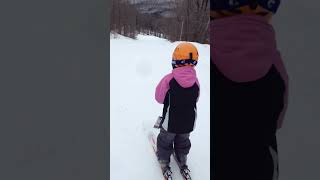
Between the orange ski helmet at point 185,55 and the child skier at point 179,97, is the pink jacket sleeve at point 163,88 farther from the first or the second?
the orange ski helmet at point 185,55

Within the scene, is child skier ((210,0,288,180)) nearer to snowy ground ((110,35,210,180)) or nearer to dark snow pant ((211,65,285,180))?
A: dark snow pant ((211,65,285,180))

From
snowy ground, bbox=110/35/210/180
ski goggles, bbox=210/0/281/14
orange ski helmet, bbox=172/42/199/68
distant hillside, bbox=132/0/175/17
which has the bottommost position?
snowy ground, bbox=110/35/210/180

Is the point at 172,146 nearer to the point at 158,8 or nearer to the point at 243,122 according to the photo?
the point at 243,122

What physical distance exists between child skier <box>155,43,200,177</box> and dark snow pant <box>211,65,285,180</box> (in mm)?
1075

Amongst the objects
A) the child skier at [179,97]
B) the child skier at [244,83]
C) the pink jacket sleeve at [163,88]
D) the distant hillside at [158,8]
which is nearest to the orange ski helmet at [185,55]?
the child skier at [179,97]

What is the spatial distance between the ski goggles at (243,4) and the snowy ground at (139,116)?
1.16 m

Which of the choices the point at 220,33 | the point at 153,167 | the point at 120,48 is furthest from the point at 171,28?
the point at 220,33

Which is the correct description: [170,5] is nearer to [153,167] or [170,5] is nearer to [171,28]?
[171,28]

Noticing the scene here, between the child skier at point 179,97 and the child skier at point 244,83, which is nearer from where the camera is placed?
the child skier at point 244,83

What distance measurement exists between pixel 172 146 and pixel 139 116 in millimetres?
1184

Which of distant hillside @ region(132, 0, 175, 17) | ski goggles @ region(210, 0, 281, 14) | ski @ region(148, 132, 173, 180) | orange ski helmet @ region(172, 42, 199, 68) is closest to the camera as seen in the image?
ski goggles @ region(210, 0, 281, 14)

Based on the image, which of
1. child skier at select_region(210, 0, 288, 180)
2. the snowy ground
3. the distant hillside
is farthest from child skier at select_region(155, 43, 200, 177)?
the distant hillside

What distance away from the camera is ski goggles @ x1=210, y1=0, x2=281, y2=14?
805 millimetres

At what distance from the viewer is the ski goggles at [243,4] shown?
805mm
